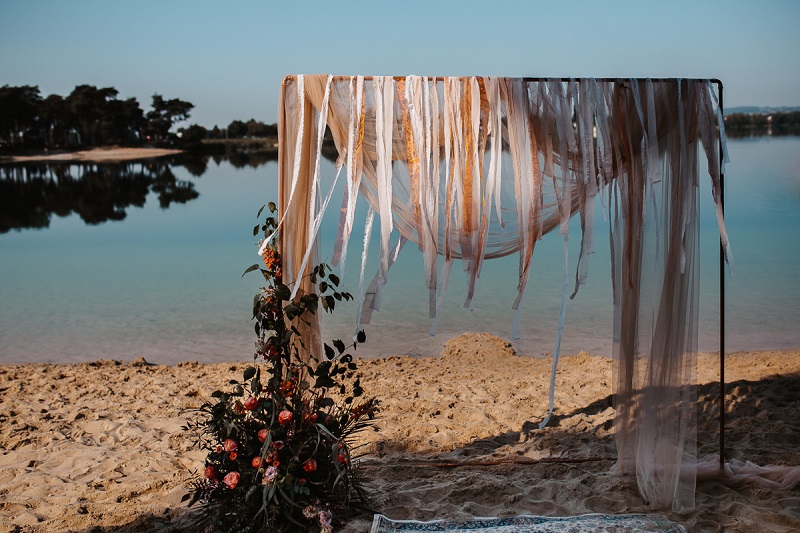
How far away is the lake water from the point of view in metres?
6.85

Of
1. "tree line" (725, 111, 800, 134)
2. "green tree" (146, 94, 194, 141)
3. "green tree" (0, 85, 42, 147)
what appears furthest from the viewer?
"green tree" (146, 94, 194, 141)

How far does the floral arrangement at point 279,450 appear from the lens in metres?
2.84

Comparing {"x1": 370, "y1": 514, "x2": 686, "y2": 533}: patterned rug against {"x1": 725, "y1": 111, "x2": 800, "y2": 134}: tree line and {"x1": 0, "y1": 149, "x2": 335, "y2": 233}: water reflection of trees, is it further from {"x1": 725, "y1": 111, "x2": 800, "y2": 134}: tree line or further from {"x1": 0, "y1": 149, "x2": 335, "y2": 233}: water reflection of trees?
{"x1": 0, "y1": 149, "x2": 335, "y2": 233}: water reflection of trees

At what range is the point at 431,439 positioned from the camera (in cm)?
397

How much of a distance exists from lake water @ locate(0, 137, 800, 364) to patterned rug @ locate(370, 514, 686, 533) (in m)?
Answer: 1.49

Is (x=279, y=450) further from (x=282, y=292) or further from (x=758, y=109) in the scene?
(x=758, y=109)

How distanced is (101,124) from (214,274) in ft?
15.8

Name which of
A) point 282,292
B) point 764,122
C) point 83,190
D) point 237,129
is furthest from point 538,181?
point 83,190

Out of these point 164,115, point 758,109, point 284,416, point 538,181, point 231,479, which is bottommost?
point 231,479

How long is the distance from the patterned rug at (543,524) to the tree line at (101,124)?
10.00 m

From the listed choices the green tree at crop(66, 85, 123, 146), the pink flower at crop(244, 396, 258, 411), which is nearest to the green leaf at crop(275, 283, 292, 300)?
the pink flower at crop(244, 396, 258, 411)

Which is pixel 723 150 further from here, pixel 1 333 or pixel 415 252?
pixel 415 252

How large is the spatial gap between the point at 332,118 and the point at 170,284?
6821mm

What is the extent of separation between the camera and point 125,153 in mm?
12992
